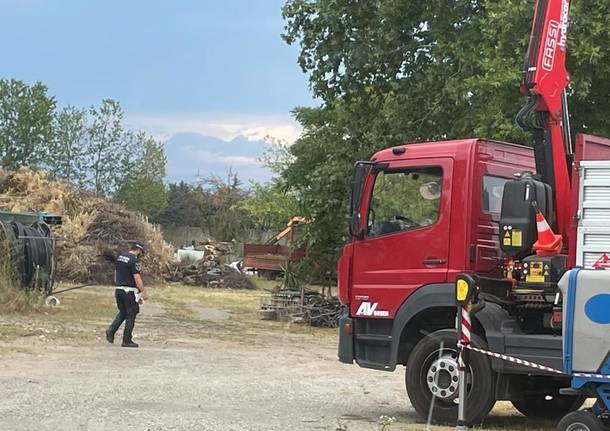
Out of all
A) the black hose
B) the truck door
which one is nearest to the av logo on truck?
the truck door

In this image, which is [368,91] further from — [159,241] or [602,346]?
[159,241]

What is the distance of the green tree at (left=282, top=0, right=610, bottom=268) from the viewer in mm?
17375

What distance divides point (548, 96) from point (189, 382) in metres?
5.95

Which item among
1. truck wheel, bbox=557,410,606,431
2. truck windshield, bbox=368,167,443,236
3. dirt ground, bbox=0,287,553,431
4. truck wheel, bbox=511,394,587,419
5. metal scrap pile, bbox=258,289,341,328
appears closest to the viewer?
truck wheel, bbox=557,410,606,431

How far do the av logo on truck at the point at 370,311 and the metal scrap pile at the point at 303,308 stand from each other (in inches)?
480

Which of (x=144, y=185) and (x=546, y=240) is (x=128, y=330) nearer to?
(x=546, y=240)

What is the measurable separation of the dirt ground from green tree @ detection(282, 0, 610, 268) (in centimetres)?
375

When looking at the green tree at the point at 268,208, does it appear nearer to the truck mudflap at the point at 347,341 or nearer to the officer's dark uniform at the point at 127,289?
the officer's dark uniform at the point at 127,289

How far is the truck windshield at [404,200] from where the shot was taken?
1009 centimetres

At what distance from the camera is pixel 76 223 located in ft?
117

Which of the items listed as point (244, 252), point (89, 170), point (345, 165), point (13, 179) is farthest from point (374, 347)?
point (89, 170)

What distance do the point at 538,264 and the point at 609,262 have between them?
3.03 ft

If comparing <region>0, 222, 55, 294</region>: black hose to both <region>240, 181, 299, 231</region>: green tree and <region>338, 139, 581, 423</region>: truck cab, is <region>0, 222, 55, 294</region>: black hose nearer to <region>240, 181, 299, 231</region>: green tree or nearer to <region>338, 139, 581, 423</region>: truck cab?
<region>338, 139, 581, 423</region>: truck cab

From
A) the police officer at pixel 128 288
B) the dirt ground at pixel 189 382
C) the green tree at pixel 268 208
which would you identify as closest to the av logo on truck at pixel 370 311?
the dirt ground at pixel 189 382
